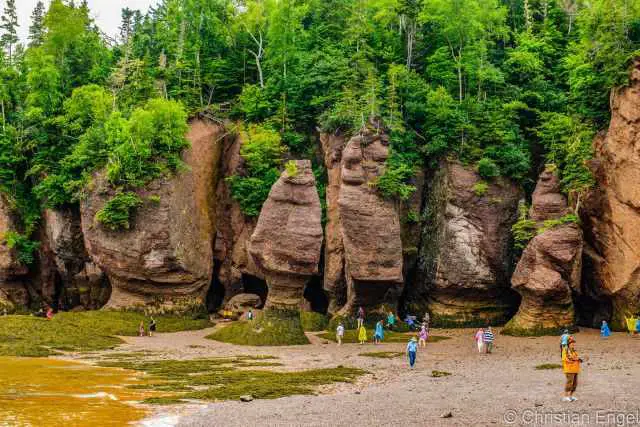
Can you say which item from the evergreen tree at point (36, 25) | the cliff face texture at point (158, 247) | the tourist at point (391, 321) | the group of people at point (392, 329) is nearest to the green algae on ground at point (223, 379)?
the group of people at point (392, 329)

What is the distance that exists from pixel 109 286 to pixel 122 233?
718 centimetres

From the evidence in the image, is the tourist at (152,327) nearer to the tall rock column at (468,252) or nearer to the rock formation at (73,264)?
the rock formation at (73,264)

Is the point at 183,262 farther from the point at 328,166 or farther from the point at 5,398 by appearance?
the point at 5,398

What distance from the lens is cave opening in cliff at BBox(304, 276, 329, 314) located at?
4997 cm

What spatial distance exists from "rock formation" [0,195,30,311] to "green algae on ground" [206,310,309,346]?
896 inches

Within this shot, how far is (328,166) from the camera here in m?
48.3

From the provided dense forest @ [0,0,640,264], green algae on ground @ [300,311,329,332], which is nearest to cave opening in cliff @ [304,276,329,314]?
green algae on ground @ [300,311,329,332]

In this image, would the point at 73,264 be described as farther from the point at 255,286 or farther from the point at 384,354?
the point at 384,354

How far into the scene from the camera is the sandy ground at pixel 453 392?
1625 cm

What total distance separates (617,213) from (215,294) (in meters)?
31.7

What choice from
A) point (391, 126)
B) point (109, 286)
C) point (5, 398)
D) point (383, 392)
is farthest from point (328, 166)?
point (5, 398)

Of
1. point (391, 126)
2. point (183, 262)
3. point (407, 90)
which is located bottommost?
point (183, 262)

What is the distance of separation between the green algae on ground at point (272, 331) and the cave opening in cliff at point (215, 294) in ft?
48.2

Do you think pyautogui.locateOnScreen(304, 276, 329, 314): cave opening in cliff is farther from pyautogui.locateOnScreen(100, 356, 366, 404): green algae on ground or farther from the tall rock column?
pyautogui.locateOnScreen(100, 356, 366, 404): green algae on ground
